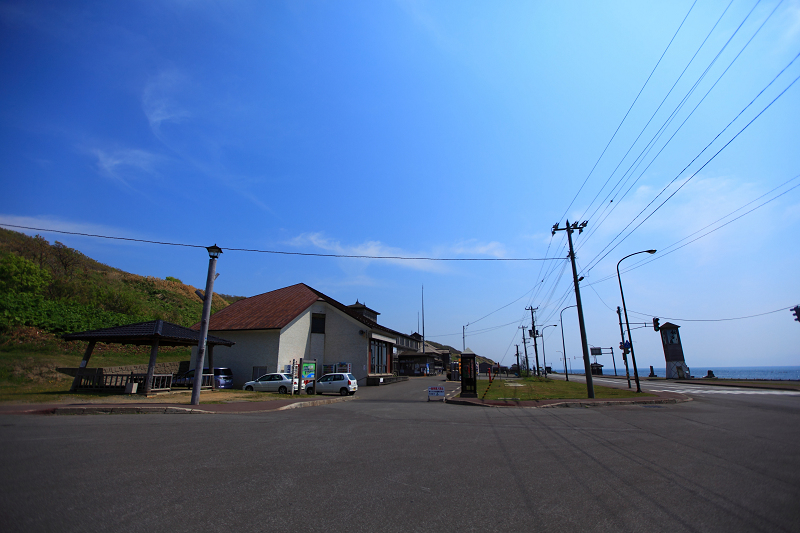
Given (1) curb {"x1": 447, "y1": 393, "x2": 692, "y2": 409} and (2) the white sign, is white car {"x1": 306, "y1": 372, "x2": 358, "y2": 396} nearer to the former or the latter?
(2) the white sign

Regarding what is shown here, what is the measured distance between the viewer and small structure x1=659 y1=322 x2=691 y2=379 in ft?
165

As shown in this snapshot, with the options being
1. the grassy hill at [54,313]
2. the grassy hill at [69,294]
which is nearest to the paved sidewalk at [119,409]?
the grassy hill at [54,313]

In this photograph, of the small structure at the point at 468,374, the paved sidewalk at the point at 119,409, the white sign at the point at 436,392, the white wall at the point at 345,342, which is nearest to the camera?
the paved sidewalk at the point at 119,409

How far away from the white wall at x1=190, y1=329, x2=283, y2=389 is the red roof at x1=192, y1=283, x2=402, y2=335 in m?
0.85

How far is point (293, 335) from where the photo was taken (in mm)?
36594

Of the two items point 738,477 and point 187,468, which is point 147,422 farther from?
point 738,477

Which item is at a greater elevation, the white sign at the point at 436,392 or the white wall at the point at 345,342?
the white wall at the point at 345,342

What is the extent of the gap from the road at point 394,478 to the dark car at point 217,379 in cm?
2087

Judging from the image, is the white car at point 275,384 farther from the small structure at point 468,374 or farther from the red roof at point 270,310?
the small structure at point 468,374

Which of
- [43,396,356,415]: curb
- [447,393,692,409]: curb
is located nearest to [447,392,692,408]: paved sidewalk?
[447,393,692,409]: curb

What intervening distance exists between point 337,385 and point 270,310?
15.3m

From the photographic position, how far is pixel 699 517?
4559 millimetres

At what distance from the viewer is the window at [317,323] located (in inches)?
1588

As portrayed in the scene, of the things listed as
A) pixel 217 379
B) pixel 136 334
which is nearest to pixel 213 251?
pixel 136 334
